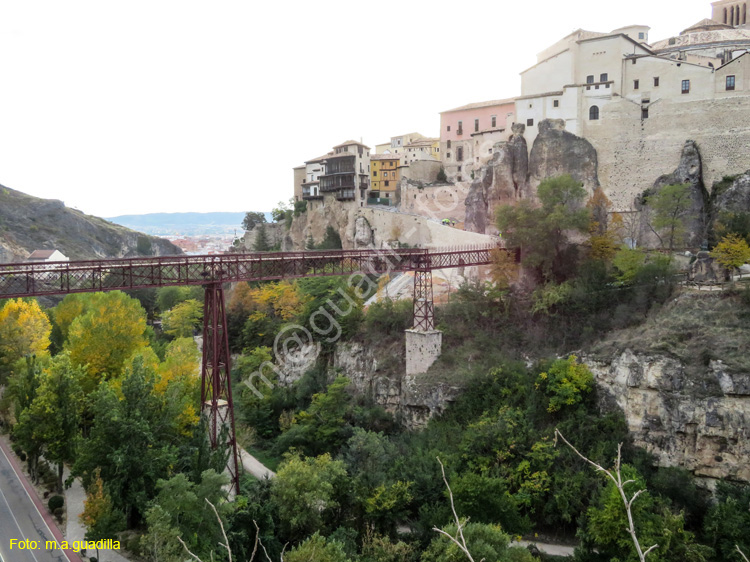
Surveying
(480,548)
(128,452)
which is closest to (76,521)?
(128,452)

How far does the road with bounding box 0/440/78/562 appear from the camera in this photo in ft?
63.4

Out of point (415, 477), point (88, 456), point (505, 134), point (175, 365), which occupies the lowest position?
point (415, 477)

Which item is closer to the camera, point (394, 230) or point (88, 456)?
point (88, 456)

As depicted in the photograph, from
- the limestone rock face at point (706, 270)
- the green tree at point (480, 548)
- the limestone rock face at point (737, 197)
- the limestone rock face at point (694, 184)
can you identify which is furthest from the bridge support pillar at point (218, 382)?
the limestone rock face at point (737, 197)

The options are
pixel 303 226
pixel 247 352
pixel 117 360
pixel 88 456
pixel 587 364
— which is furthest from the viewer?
pixel 303 226

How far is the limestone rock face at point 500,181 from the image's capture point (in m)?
40.1

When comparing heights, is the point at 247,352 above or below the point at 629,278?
below

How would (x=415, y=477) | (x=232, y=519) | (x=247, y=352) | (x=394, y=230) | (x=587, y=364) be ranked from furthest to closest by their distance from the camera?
(x=394, y=230)
(x=247, y=352)
(x=587, y=364)
(x=415, y=477)
(x=232, y=519)

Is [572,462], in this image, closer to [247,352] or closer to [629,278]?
[629,278]

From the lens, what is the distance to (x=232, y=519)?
19250 millimetres

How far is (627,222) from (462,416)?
59.8 feet

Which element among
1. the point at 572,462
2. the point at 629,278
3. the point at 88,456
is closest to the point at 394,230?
the point at 629,278

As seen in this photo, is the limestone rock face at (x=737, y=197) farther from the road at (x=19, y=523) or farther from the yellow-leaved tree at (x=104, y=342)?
the road at (x=19, y=523)

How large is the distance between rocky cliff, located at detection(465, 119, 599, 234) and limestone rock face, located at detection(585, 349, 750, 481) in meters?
17.0
